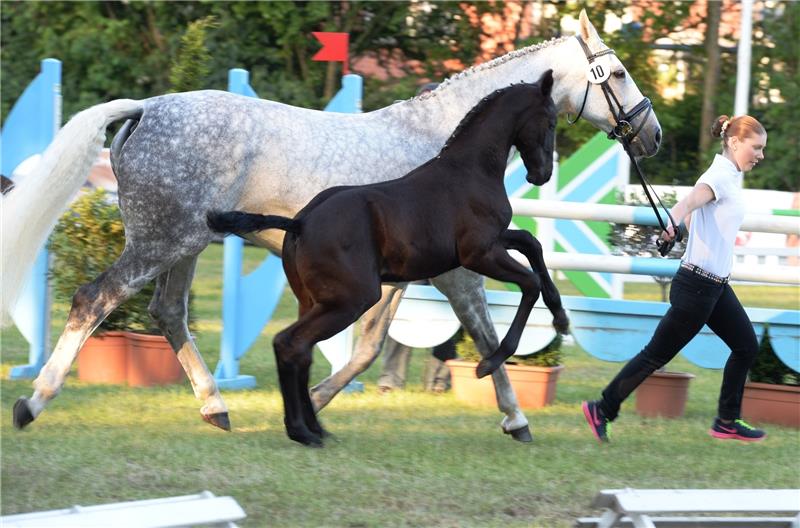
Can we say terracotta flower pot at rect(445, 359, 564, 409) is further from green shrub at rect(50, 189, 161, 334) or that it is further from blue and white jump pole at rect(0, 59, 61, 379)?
blue and white jump pole at rect(0, 59, 61, 379)

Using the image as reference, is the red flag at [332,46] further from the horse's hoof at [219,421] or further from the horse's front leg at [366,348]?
the horse's hoof at [219,421]

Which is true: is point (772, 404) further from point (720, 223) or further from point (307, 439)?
point (307, 439)

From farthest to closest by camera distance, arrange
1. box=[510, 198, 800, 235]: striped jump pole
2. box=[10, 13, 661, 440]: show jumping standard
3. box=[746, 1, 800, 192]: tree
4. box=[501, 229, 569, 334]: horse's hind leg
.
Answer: box=[746, 1, 800, 192]: tree → box=[510, 198, 800, 235]: striped jump pole → box=[10, 13, 661, 440]: show jumping standard → box=[501, 229, 569, 334]: horse's hind leg

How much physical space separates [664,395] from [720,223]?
169cm

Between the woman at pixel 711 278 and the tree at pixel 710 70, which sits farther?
the tree at pixel 710 70

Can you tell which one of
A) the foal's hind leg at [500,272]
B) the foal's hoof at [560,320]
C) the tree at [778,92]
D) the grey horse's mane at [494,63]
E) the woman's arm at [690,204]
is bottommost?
the tree at [778,92]

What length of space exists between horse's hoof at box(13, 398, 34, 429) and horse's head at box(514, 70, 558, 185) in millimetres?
2683

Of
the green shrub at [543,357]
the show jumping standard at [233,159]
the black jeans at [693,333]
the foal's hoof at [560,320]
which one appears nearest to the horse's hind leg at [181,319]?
the show jumping standard at [233,159]

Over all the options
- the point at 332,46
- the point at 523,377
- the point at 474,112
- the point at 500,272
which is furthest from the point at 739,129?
the point at 332,46

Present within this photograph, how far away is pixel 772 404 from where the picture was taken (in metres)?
6.88

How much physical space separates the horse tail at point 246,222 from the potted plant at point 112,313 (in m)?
2.47

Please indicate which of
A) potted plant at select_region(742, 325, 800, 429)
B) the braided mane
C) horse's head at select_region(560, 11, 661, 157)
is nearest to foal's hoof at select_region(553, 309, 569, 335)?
the braided mane

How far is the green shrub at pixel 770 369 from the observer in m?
6.85

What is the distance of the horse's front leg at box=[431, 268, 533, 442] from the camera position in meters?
5.96
